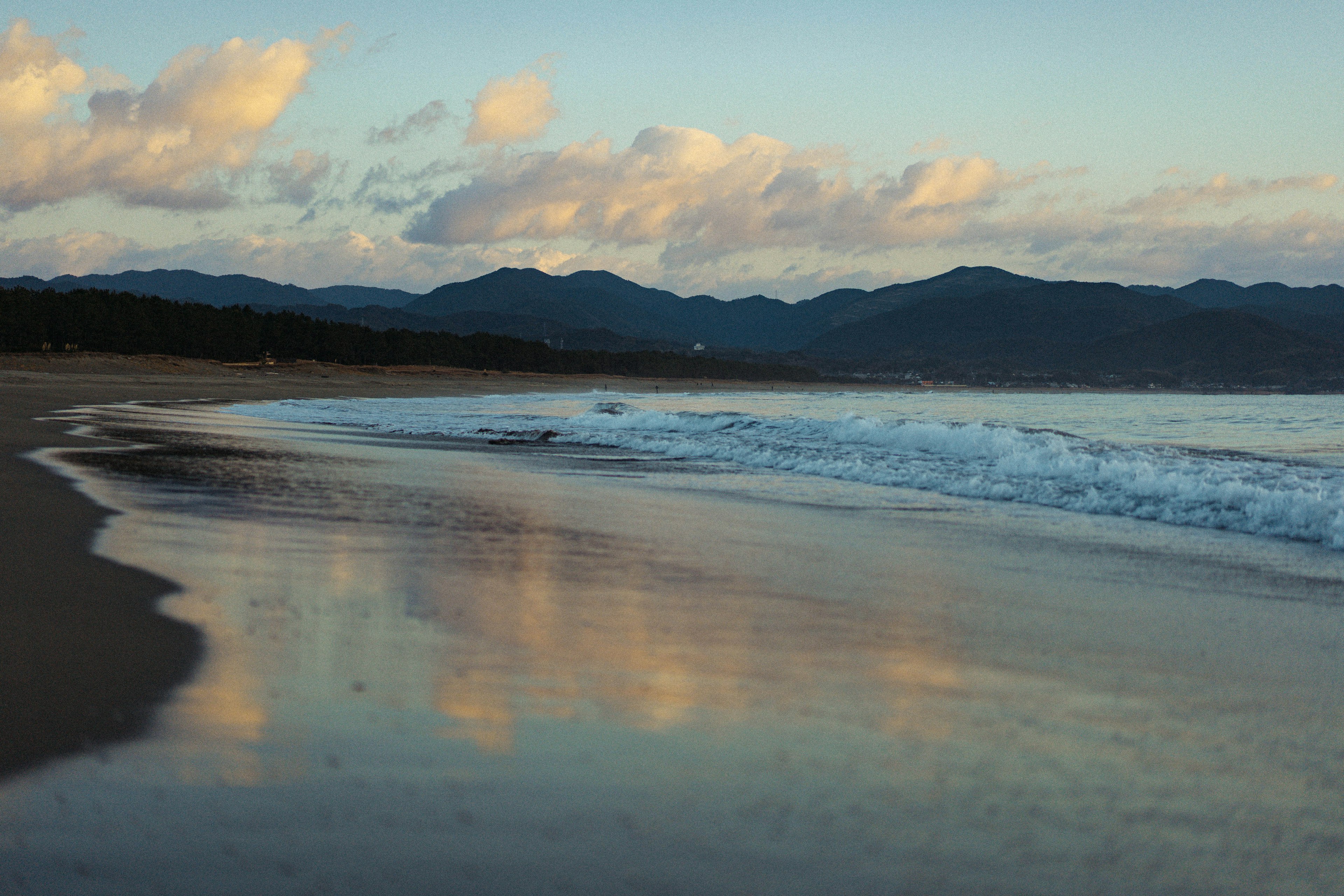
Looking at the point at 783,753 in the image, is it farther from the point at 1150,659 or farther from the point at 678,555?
the point at 678,555

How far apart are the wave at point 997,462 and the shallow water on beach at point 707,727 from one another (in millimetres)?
3024

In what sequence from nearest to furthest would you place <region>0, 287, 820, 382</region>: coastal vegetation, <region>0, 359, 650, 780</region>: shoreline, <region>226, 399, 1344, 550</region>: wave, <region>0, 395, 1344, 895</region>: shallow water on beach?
→ <region>0, 395, 1344, 895</region>: shallow water on beach, <region>0, 359, 650, 780</region>: shoreline, <region>226, 399, 1344, 550</region>: wave, <region>0, 287, 820, 382</region>: coastal vegetation

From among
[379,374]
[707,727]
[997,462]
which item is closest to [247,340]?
[379,374]

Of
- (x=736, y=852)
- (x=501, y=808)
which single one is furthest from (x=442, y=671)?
(x=736, y=852)

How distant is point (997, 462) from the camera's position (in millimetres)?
18094

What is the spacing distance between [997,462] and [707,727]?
50.5 ft

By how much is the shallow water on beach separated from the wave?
9.92 feet

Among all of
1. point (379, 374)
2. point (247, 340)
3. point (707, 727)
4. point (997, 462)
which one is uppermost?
point (247, 340)

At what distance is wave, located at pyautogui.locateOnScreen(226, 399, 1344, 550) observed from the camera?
11484mm

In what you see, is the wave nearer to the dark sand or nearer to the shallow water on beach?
the shallow water on beach

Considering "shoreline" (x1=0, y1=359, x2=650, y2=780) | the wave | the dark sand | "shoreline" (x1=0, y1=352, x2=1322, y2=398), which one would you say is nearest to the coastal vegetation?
"shoreline" (x1=0, y1=352, x2=1322, y2=398)

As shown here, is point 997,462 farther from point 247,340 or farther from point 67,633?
Result: point 247,340

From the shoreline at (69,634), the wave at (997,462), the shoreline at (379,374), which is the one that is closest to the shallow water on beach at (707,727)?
the shoreline at (69,634)

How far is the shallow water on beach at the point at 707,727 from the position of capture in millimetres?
2824
